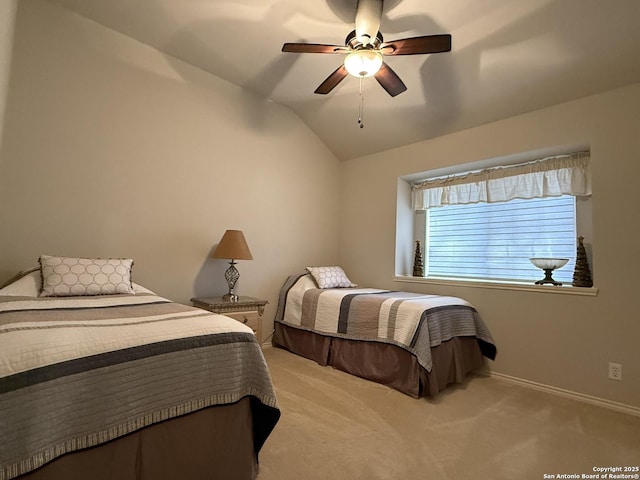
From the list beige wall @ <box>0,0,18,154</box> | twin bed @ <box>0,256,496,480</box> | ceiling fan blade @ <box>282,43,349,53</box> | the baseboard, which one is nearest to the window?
the baseboard

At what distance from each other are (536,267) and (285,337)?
→ 2.50 metres

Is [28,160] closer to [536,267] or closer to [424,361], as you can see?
[424,361]

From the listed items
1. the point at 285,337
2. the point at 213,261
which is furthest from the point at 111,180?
the point at 285,337

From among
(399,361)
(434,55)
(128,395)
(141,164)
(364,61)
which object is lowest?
(399,361)

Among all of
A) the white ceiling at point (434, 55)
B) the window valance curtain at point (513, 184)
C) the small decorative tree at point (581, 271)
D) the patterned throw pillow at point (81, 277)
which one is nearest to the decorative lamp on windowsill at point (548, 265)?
the small decorative tree at point (581, 271)

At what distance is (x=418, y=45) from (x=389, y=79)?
0.33 meters

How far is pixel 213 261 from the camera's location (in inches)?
129

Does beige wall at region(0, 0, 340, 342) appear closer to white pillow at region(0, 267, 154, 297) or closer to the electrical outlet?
white pillow at region(0, 267, 154, 297)

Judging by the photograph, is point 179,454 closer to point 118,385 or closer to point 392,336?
point 118,385

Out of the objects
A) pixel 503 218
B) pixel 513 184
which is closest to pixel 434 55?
pixel 513 184

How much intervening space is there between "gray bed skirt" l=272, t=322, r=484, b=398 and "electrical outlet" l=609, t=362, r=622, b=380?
34.1 inches

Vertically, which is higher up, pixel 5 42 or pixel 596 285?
pixel 5 42

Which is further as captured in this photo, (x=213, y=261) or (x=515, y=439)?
(x=213, y=261)

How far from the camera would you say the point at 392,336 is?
262 cm
